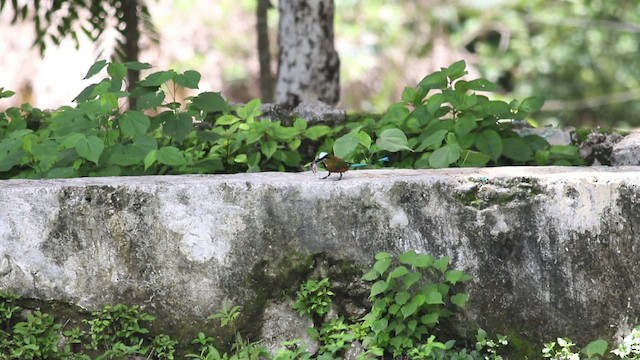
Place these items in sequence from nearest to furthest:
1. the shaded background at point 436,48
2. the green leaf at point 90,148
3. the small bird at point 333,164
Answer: the small bird at point 333,164 → the green leaf at point 90,148 → the shaded background at point 436,48

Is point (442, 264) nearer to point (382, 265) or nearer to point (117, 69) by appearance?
point (382, 265)

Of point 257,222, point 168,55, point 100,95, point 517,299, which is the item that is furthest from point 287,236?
point 168,55

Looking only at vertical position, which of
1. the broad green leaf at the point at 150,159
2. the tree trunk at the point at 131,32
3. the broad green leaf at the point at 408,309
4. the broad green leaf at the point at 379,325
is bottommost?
the broad green leaf at the point at 379,325

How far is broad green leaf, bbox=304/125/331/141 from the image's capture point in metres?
4.28

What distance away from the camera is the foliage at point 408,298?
3.17m

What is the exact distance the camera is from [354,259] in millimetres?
3293

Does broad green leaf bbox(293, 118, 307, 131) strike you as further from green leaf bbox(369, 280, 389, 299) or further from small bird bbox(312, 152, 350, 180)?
green leaf bbox(369, 280, 389, 299)

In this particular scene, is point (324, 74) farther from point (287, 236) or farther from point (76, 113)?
point (287, 236)

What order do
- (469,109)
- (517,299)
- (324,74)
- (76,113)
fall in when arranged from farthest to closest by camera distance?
(324,74)
(469,109)
(76,113)
(517,299)

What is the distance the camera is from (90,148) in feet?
11.9

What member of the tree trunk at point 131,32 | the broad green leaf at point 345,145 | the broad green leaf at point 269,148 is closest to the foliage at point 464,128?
the broad green leaf at point 345,145

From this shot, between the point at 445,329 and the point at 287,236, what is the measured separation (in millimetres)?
649

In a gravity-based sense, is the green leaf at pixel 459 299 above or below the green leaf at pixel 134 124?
below

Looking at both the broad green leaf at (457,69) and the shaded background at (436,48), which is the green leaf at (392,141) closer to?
the broad green leaf at (457,69)
